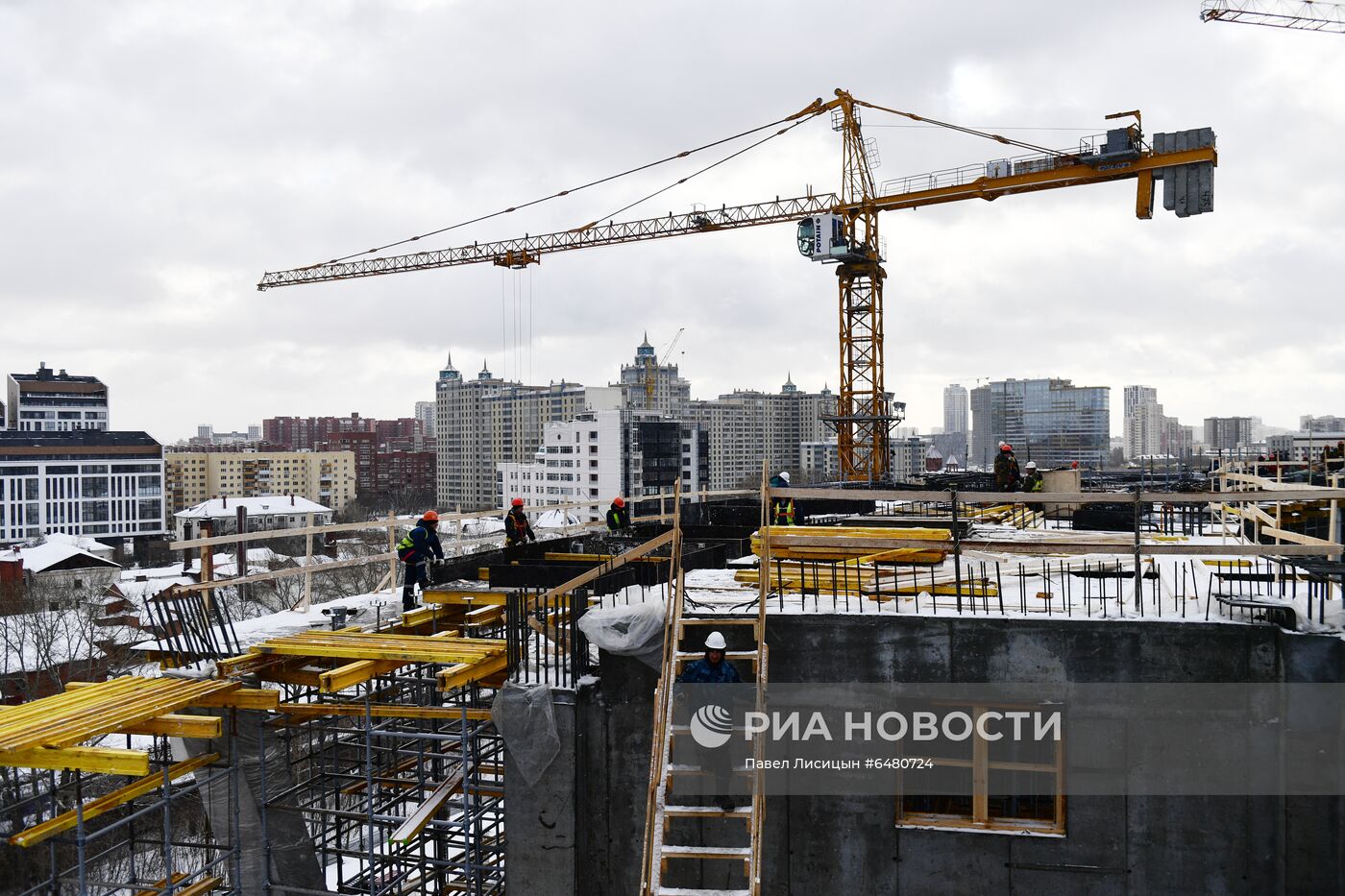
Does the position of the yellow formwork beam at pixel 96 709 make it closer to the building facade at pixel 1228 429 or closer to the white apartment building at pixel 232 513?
the white apartment building at pixel 232 513

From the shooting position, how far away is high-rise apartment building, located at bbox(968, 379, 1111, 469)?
123 meters

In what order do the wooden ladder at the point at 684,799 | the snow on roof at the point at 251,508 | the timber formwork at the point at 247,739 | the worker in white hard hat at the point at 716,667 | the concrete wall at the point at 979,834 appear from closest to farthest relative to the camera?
the wooden ladder at the point at 684,799, the timber formwork at the point at 247,739, the worker in white hard hat at the point at 716,667, the concrete wall at the point at 979,834, the snow on roof at the point at 251,508

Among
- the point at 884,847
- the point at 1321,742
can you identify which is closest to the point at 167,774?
the point at 884,847

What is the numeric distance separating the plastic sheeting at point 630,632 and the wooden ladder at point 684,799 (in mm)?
138

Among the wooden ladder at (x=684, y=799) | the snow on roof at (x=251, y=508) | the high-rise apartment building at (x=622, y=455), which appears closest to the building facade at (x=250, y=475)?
the snow on roof at (x=251, y=508)

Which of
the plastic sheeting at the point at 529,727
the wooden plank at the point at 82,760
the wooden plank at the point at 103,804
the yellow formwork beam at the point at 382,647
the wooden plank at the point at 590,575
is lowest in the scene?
the wooden plank at the point at 103,804

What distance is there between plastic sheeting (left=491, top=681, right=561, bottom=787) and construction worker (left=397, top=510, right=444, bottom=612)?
402 cm

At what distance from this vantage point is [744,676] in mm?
8570

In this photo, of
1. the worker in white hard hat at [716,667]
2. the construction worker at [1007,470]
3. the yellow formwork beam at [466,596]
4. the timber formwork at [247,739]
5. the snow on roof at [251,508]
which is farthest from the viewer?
the snow on roof at [251,508]

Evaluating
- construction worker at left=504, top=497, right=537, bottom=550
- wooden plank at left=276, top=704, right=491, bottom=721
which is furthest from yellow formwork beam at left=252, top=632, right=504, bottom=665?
construction worker at left=504, top=497, right=537, bottom=550

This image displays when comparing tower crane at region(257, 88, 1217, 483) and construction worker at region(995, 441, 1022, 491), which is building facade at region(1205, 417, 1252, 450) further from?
construction worker at region(995, 441, 1022, 491)

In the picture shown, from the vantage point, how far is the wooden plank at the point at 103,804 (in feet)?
24.0

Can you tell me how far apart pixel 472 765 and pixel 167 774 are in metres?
2.90

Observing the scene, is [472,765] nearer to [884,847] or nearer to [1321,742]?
[884,847]
